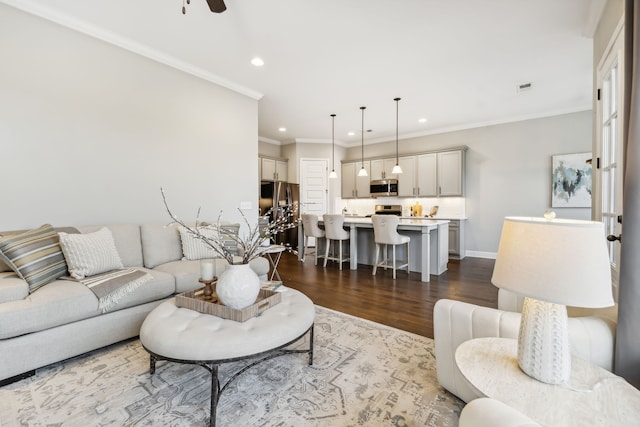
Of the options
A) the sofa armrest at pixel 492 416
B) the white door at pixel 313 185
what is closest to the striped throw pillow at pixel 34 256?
the sofa armrest at pixel 492 416

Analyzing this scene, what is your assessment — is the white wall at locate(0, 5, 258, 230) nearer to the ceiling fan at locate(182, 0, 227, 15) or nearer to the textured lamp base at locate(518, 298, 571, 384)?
the ceiling fan at locate(182, 0, 227, 15)

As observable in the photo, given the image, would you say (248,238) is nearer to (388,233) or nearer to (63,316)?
(63,316)

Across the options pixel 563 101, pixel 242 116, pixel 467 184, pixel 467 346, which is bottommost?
pixel 467 346

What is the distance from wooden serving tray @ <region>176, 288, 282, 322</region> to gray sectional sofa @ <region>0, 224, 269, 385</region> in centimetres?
66

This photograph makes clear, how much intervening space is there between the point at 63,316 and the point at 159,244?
1.19 meters

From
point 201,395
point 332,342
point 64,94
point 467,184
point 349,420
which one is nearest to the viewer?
point 349,420

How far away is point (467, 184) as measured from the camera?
6.17 meters

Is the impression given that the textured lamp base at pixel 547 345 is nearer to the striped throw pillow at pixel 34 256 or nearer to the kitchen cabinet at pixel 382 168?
the striped throw pillow at pixel 34 256

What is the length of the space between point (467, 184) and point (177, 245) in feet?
18.8

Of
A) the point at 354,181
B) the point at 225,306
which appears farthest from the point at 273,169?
the point at 225,306

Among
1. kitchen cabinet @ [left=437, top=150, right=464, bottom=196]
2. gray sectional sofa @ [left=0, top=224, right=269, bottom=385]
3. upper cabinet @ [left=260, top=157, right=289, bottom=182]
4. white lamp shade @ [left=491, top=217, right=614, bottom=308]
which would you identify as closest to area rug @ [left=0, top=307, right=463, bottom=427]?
gray sectional sofa @ [left=0, top=224, right=269, bottom=385]

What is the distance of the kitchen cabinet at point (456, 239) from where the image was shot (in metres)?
5.90

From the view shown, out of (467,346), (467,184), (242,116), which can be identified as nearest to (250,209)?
(242,116)

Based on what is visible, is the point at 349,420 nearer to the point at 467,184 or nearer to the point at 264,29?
the point at 264,29
